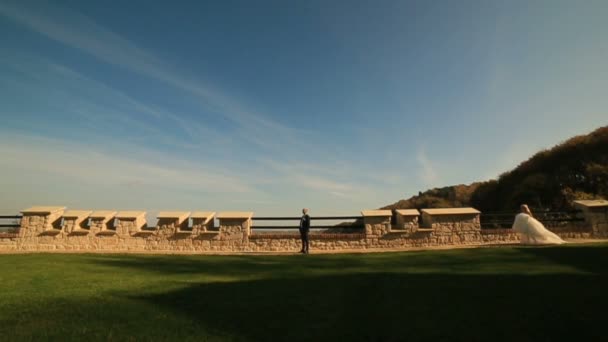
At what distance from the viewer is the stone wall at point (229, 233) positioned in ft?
36.7

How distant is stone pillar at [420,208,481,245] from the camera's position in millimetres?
11141

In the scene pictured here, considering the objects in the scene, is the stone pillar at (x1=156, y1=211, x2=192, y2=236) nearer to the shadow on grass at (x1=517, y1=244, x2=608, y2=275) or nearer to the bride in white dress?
the shadow on grass at (x1=517, y1=244, x2=608, y2=275)

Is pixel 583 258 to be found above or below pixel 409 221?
below

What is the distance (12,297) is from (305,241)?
8.09 meters

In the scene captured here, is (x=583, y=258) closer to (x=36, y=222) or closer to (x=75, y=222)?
(x=75, y=222)

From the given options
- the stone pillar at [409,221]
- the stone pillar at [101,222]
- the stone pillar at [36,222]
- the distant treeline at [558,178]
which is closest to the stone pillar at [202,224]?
the stone pillar at [101,222]

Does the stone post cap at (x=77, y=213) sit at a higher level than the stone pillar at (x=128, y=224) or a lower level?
higher

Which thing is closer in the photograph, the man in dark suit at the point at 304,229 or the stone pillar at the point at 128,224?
the man in dark suit at the point at 304,229

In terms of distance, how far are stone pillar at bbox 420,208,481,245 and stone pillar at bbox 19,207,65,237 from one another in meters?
15.3

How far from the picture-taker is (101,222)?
1188cm

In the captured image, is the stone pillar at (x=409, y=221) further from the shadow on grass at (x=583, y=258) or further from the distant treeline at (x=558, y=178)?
the distant treeline at (x=558, y=178)

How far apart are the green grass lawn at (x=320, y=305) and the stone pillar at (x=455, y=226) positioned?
5.32 metres

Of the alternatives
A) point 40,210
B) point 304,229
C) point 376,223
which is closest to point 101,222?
point 40,210

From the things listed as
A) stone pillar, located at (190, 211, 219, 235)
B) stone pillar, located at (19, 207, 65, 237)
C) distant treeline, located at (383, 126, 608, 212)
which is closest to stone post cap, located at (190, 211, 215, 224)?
stone pillar, located at (190, 211, 219, 235)
